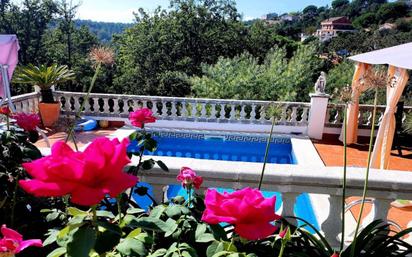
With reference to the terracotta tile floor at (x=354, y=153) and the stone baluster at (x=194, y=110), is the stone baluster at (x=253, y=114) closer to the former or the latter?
the stone baluster at (x=194, y=110)

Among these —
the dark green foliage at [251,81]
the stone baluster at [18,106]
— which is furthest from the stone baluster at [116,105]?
the dark green foliage at [251,81]

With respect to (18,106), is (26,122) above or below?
above

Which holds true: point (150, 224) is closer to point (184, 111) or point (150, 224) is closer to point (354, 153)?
point (354, 153)

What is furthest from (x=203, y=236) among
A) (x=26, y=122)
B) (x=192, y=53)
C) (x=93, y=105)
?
(x=192, y=53)

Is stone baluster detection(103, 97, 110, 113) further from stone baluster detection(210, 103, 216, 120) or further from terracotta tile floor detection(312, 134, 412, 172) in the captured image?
terracotta tile floor detection(312, 134, 412, 172)

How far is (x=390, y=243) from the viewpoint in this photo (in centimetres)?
173

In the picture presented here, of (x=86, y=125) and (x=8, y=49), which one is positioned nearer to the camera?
(x=8, y=49)

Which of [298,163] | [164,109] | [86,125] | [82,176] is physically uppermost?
[82,176]

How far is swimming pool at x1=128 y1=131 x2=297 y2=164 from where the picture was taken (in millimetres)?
8336

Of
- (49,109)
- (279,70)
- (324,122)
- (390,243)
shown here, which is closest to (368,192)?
(390,243)

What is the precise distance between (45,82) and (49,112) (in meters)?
0.74

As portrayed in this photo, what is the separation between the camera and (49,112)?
8.51m

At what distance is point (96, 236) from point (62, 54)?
30.8 meters

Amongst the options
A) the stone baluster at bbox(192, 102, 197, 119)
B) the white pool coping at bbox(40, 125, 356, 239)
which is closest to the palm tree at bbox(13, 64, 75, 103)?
the white pool coping at bbox(40, 125, 356, 239)
